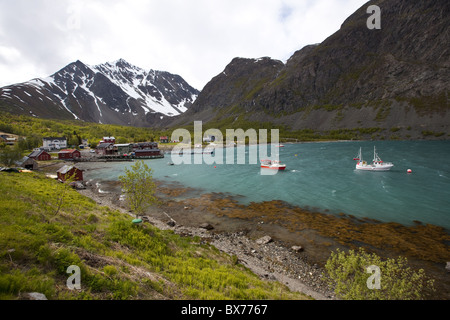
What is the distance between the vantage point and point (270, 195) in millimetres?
46625

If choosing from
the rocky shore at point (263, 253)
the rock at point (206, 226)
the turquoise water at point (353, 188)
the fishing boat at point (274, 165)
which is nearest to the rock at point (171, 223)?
the rocky shore at point (263, 253)

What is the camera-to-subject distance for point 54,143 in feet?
468

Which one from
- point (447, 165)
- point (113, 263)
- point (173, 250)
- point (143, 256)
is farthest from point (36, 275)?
point (447, 165)

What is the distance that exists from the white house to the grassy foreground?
15185cm

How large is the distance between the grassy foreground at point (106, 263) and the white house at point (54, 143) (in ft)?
498

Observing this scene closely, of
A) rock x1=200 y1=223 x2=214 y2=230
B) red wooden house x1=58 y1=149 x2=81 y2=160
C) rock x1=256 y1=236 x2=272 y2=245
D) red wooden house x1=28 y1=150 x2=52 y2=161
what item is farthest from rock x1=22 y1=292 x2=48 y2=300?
red wooden house x1=58 y1=149 x2=81 y2=160

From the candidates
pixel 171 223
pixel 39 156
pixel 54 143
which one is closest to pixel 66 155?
pixel 39 156

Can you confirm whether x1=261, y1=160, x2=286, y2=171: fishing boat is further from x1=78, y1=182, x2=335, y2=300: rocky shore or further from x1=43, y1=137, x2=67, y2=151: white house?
x1=43, y1=137, x2=67, y2=151: white house

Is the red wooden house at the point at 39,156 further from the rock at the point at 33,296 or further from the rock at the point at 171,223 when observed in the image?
the rock at the point at 33,296

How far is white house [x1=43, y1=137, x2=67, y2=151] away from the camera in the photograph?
13549 cm

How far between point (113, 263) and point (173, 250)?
20.6ft

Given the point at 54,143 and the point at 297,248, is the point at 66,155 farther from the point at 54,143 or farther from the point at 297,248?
the point at 297,248

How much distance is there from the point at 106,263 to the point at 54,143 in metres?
174

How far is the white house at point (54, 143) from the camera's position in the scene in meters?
135
